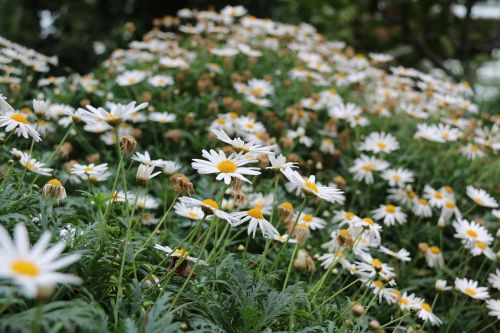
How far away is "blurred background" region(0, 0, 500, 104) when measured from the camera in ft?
19.3

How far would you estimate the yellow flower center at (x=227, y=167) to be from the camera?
1490 millimetres

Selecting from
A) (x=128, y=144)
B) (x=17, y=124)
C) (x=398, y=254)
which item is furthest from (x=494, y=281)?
(x=17, y=124)

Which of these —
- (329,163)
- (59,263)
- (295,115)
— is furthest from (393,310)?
(59,263)

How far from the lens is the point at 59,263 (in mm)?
859

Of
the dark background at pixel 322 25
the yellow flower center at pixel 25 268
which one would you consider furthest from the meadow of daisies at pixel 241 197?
the dark background at pixel 322 25

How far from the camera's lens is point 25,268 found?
0.84m

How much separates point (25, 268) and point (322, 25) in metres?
7.73

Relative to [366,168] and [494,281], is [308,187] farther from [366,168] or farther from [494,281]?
[366,168]

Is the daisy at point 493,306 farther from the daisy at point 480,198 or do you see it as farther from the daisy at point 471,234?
the daisy at point 480,198

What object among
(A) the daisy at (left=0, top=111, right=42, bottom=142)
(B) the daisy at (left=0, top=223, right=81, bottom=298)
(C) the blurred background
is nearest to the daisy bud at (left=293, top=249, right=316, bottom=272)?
(A) the daisy at (left=0, top=111, right=42, bottom=142)

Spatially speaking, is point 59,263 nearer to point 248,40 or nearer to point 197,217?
point 197,217

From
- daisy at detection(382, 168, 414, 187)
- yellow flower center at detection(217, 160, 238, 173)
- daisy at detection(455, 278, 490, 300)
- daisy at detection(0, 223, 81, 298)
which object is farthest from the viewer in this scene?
daisy at detection(382, 168, 414, 187)

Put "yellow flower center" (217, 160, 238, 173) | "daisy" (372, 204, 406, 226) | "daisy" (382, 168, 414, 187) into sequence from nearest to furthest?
"yellow flower center" (217, 160, 238, 173)
"daisy" (372, 204, 406, 226)
"daisy" (382, 168, 414, 187)

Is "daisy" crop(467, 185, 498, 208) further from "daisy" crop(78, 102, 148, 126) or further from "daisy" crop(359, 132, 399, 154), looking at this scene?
"daisy" crop(78, 102, 148, 126)
